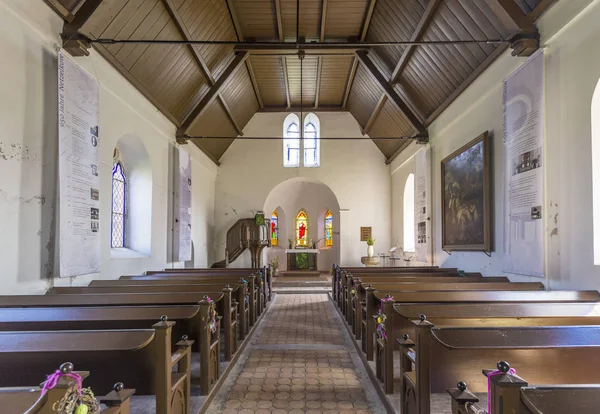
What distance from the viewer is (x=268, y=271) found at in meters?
9.54

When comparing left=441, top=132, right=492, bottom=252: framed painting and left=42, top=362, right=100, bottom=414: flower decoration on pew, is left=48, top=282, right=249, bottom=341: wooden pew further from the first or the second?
left=441, top=132, right=492, bottom=252: framed painting

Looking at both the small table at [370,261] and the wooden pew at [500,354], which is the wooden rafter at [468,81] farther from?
the small table at [370,261]

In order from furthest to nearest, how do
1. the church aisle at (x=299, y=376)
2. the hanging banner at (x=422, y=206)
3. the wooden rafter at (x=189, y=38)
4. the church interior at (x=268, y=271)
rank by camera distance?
the hanging banner at (x=422, y=206) < the wooden rafter at (x=189, y=38) < the church aisle at (x=299, y=376) < the church interior at (x=268, y=271)

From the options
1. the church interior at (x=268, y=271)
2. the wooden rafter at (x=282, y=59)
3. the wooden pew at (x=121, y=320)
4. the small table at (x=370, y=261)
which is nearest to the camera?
the church interior at (x=268, y=271)

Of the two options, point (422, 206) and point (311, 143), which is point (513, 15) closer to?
point (422, 206)

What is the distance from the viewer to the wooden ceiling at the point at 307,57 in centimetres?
587

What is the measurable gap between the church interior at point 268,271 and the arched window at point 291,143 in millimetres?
2153

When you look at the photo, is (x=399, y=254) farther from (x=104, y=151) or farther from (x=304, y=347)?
(x=104, y=151)

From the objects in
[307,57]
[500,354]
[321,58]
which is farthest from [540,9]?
[307,57]

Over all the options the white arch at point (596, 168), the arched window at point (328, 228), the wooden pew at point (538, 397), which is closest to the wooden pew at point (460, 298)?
the white arch at point (596, 168)

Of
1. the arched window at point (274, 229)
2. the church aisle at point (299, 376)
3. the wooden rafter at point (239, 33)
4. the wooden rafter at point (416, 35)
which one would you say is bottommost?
the church aisle at point (299, 376)

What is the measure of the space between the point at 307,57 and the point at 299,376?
28.7 feet

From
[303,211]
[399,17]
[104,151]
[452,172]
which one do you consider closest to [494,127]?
[452,172]

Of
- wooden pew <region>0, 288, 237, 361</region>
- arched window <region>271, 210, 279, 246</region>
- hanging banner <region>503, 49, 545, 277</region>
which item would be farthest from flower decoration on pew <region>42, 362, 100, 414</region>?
arched window <region>271, 210, 279, 246</region>
